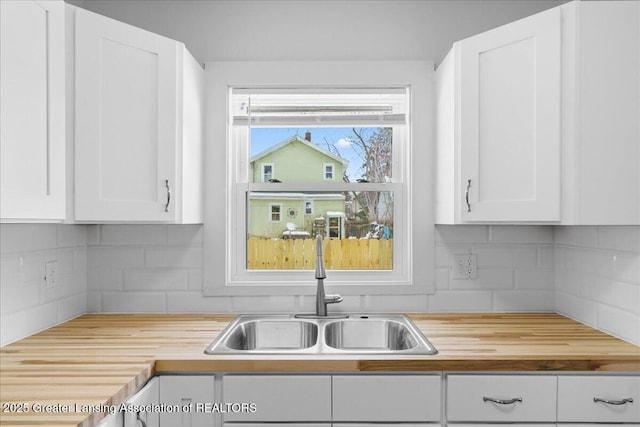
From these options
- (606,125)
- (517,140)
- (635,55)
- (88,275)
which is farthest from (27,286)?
(635,55)

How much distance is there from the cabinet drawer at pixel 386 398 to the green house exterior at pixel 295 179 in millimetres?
949

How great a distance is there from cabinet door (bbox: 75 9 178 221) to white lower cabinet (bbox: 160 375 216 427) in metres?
0.63

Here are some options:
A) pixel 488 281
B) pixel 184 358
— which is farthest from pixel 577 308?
pixel 184 358

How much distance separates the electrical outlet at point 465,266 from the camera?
7.32 ft

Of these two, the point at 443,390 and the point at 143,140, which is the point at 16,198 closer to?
the point at 143,140

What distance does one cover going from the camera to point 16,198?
49.3 inches

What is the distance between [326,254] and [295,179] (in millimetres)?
408

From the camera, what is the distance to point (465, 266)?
223 centimetres

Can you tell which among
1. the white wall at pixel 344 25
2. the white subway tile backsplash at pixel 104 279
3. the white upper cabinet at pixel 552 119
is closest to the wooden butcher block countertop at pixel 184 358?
the white subway tile backsplash at pixel 104 279

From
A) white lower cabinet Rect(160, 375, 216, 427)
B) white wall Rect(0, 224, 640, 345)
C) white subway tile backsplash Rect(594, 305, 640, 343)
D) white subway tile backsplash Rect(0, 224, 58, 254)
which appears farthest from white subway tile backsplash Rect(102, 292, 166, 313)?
white subway tile backsplash Rect(594, 305, 640, 343)

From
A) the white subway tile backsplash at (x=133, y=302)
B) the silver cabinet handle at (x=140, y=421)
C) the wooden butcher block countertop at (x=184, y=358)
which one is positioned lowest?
the silver cabinet handle at (x=140, y=421)

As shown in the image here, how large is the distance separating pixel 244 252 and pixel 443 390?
3.85 feet

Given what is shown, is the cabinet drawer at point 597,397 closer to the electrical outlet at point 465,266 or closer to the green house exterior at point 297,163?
the electrical outlet at point 465,266

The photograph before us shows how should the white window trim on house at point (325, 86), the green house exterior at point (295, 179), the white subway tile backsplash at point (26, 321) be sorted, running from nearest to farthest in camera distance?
the white subway tile backsplash at point (26, 321) → the white window trim on house at point (325, 86) → the green house exterior at point (295, 179)
